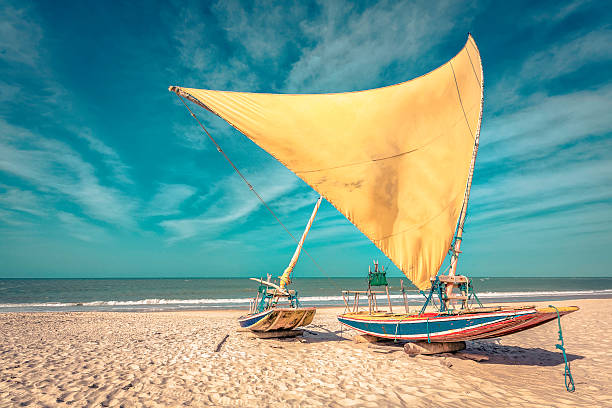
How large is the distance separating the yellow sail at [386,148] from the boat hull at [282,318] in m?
3.79

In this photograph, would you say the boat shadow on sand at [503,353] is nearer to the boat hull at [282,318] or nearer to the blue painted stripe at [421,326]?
the blue painted stripe at [421,326]

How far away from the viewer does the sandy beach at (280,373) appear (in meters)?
5.55

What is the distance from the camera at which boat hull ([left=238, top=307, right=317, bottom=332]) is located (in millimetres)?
10213

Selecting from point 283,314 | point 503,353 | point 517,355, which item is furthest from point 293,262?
point 517,355

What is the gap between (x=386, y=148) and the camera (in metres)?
8.66

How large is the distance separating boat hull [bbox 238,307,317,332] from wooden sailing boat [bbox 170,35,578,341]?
2.07 metres

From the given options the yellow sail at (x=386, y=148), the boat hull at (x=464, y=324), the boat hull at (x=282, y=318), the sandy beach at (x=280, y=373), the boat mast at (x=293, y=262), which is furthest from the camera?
the boat mast at (x=293, y=262)

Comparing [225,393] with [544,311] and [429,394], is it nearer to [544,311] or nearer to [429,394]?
[429,394]

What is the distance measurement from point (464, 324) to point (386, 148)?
16.2ft

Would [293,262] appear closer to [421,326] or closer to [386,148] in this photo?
[421,326]

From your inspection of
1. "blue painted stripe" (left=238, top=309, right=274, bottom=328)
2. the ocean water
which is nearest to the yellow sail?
"blue painted stripe" (left=238, top=309, right=274, bottom=328)

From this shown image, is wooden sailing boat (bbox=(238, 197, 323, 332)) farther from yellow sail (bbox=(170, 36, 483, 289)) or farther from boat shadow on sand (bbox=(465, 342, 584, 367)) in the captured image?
boat shadow on sand (bbox=(465, 342, 584, 367))

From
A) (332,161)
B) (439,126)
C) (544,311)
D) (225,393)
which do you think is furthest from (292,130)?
(544,311)

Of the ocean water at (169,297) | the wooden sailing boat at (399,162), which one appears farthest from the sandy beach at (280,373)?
the ocean water at (169,297)
